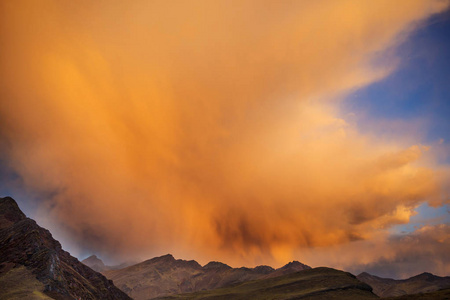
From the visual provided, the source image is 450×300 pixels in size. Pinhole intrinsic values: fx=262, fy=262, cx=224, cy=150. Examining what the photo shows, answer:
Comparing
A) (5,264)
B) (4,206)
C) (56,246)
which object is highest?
(4,206)

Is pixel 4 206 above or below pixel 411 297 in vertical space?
above

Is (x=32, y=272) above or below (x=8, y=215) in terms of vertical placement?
below

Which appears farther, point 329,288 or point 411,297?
point 329,288

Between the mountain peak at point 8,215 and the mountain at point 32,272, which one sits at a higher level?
the mountain peak at point 8,215

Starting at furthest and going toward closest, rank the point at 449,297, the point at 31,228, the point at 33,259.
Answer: the point at 31,228
the point at 33,259
the point at 449,297

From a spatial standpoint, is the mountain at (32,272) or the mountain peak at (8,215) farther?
the mountain peak at (8,215)

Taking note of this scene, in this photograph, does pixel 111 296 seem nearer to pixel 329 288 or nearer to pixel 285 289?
pixel 285 289

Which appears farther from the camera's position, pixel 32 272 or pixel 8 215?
pixel 8 215

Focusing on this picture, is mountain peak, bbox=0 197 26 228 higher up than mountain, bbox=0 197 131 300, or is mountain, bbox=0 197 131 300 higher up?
mountain peak, bbox=0 197 26 228

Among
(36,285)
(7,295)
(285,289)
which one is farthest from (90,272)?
(285,289)

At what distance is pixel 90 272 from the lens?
176 meters

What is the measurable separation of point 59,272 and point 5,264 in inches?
818

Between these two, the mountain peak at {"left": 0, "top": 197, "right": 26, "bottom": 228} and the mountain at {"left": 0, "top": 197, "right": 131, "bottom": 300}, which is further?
the mountain peak at {"left": 0, "top": 197, "right": 26, "bottom": 228}

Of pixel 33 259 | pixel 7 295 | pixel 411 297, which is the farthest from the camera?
pixel 33 259
